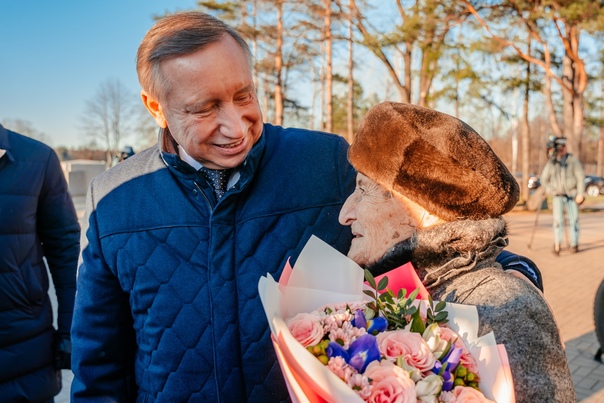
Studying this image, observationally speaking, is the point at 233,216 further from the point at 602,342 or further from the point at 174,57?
the point at 602,342

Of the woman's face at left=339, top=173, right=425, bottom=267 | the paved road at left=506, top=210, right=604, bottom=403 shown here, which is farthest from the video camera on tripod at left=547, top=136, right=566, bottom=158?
the woman's face at left=339, top=173, right=425, bottom=267

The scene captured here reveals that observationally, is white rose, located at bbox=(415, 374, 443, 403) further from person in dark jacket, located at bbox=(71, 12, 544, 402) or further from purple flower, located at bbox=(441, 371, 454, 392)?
person in dark jacket, located at bbox=(71, 12, 544, 402)

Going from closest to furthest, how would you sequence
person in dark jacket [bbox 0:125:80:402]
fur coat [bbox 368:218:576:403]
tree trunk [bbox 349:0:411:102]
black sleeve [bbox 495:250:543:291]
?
fur coat [bbox 368:218:576:403] → black sleeve [bbox 495:250:543:291] → person in dark jacket [bbox 0:125:80:402] → tree trunk [bbox 349:0:411:102]

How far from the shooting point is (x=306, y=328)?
115 centimetres

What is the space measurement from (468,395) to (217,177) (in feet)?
3.52

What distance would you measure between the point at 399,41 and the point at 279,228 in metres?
14.9

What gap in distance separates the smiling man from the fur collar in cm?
40

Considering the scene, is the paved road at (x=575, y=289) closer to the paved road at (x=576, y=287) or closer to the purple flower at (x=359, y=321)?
the paved road at (x=576, y=287)

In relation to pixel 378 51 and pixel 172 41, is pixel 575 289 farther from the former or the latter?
pixel 378 51

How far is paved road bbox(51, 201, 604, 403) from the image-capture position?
4.84 meters

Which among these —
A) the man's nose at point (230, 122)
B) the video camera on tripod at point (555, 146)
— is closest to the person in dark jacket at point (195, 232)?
the man's nose at point (230, 122)

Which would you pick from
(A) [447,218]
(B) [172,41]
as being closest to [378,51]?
(B) [172,41]

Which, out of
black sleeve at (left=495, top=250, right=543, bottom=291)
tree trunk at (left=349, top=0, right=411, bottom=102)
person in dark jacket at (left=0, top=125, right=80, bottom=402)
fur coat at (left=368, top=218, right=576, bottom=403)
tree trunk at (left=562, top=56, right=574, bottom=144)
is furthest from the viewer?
tree trunk at (left=562, top=56, right=574, bottom=144)

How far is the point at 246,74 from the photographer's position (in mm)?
1733
